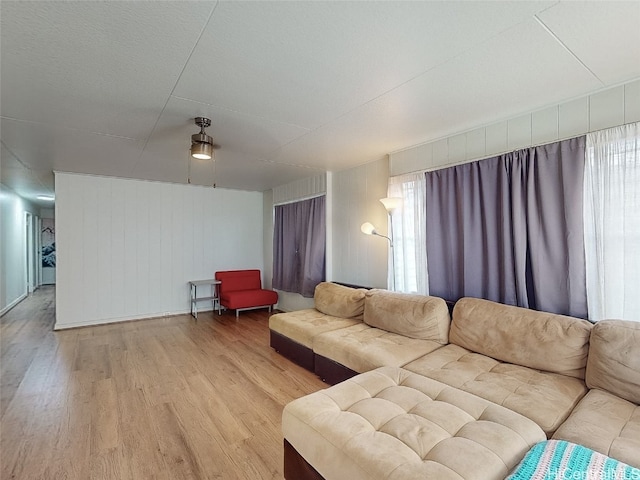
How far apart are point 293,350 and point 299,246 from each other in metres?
2.20

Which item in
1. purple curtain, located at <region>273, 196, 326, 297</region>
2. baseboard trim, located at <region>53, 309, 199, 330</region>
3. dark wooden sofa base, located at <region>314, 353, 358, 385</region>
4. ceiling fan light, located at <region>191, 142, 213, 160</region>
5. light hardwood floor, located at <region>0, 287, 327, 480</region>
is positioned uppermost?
ceiling fan light, located at <region>191, 142, 213, 160</region>

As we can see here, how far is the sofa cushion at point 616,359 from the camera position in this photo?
64.7 inches

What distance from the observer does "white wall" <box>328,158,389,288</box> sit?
372 centimetres

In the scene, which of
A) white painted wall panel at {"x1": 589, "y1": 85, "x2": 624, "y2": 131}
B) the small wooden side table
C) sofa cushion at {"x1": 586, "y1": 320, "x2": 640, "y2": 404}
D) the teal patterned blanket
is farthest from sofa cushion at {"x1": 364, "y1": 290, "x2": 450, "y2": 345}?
the small wooden side table

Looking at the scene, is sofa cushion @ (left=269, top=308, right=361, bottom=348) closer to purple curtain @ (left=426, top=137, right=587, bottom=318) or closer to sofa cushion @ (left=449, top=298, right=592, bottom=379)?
purple curtain @ (left=426, top=137, right=587, bottom=318)

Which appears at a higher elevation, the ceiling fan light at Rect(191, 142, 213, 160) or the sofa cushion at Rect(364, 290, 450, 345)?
the ceiling fan light at Rect(191, 142, 213, 160)

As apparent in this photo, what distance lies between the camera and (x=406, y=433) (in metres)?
1.37

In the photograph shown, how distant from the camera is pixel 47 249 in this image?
959 cm

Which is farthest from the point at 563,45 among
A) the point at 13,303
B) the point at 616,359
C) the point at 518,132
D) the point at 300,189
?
the point at 13,303

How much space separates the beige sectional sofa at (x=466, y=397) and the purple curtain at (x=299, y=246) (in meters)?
2.03

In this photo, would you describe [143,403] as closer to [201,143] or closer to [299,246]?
[201,143]

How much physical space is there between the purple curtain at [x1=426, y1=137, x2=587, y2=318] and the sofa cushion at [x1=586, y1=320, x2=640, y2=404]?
0.37 meters

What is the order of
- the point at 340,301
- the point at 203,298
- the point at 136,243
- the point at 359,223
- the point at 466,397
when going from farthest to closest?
the point at 203,298
the point at 136,243
the point at 359,223
the point at 340,301
the point at 466,397

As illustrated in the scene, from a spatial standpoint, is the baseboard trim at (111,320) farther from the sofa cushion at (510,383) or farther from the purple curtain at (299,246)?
the sofa cushion at (510,383)
